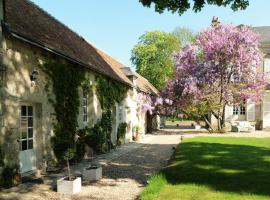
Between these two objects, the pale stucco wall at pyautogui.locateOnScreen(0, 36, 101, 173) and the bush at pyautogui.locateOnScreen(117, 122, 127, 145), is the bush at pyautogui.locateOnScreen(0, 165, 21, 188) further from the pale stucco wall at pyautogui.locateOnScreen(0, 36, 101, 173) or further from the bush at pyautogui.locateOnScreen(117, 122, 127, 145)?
the bush at pyautogui.locateOnScreen(117, 122, 127, 145)

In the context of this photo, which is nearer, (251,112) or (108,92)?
(108,92)

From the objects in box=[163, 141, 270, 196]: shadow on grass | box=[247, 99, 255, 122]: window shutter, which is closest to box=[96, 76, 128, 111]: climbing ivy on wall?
box=[163, 141, 270, 196]: shadow on grass

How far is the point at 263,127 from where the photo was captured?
37.7 meters

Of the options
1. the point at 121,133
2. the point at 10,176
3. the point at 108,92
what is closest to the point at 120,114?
the point at 121,133

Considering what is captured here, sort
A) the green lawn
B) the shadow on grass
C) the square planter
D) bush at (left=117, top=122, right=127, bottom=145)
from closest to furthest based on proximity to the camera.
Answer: the green lawn, the shadow on grass, the square planter, bush at (left=117, top=122, right=127, bottom=145)

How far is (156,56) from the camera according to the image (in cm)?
6059

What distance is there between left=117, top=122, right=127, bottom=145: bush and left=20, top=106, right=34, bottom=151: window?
32.3 ft

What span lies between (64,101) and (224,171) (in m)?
5.66

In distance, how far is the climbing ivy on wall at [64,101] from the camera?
12.1 meters

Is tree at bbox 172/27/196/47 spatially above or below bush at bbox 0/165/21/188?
above

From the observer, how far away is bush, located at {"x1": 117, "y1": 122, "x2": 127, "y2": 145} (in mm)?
20706

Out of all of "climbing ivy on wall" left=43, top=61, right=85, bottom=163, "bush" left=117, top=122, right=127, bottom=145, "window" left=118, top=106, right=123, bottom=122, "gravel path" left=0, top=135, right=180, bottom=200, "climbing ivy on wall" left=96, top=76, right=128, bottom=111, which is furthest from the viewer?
"window" left=118, top=106, right=123, bottom=122

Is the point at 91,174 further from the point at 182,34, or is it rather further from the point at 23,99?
the point at 182,34

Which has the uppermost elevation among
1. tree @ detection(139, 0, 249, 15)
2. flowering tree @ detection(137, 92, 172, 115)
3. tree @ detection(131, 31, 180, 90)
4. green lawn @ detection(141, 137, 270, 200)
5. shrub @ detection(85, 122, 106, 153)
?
tree @ detection(131, 31, 180, 90)
